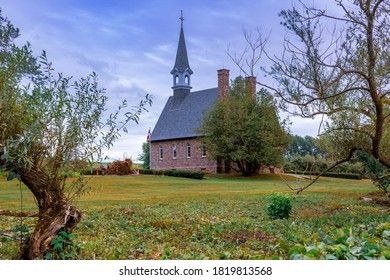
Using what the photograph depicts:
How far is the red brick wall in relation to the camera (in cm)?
4003

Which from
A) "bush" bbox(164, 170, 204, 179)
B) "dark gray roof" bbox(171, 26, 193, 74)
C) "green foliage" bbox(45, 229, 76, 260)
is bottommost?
"green foliage" bbox(45, 229, 76, 260)

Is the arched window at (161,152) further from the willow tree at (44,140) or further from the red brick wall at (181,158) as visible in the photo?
the willow tree at (44,140)

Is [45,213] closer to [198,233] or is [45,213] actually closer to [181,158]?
[198,233]

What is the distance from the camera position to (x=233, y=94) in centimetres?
3631

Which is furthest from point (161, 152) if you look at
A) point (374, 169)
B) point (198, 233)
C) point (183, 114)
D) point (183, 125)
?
point (198, 233)

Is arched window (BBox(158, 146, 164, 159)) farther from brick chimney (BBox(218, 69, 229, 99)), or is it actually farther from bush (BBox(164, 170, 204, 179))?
bush (BBox(164, 170, 204, 179))

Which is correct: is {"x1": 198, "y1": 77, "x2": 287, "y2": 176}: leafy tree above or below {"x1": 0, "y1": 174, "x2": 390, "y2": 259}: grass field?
above

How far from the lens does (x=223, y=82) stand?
38469 millimetres

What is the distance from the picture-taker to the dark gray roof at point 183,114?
1592 inches

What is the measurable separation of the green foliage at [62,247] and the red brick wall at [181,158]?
33.0 m

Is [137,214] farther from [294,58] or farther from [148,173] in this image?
[148,173]

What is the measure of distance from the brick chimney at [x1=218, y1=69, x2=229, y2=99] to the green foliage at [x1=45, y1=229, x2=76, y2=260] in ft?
110

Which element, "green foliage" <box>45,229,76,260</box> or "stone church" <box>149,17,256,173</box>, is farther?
"stone church" <box>149,17,256,173</box>

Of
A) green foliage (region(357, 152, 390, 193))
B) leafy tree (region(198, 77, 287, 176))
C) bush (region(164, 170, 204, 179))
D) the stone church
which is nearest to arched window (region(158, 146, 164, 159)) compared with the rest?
the stone church
